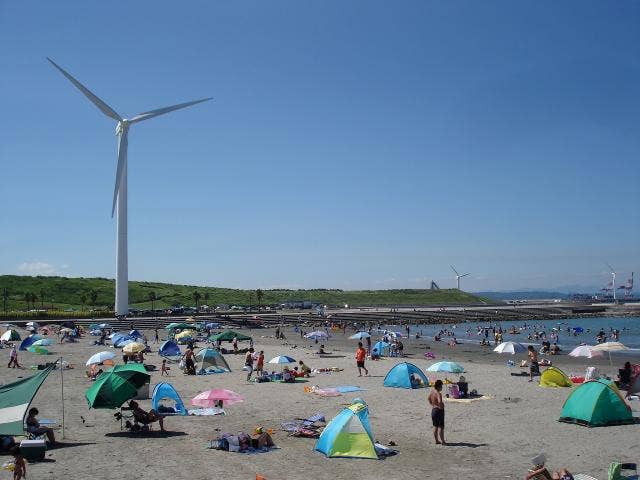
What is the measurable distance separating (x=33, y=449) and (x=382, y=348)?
25.0 m

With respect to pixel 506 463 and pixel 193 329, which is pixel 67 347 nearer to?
pixel 193 329

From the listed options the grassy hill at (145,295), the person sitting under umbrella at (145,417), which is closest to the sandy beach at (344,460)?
the person sitting under umbrella at (145,417)

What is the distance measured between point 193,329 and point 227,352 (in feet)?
46.5

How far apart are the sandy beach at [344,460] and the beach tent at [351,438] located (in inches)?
9.4

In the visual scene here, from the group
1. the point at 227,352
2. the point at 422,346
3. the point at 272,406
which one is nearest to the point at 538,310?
the point at 422,346

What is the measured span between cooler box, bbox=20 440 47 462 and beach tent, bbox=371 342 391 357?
23831 millimetres

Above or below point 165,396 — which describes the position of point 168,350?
below

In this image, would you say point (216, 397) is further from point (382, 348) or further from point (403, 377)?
point (382, 348)

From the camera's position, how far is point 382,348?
35.8m

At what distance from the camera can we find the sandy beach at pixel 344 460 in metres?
12.5

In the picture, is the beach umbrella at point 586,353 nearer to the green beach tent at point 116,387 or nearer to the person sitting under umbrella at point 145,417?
the person sitting under umbrella at point 145,417

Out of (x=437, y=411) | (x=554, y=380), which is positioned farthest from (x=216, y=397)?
(x=554, y=380)

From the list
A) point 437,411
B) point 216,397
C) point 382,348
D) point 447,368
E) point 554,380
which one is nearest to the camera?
point 437,411

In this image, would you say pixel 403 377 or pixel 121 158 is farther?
pixel 121 158
